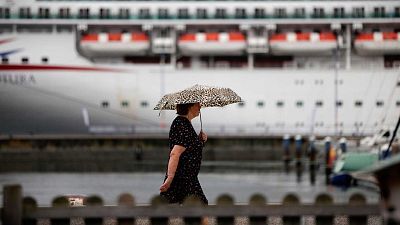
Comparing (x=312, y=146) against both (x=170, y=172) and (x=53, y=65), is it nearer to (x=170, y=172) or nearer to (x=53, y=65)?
(x=53, y=65)

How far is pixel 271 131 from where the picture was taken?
172ft

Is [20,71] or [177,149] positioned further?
[20,71]

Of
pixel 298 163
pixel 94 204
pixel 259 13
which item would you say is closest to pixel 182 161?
pixel 94 204

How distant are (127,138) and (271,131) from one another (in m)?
6.62

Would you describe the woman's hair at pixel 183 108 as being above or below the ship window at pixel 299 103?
above

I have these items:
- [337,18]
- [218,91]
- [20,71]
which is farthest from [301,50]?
[218,91]

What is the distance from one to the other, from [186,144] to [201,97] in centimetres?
108

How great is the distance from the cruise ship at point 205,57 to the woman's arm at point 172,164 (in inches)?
1628

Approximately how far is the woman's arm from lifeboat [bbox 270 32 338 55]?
41.4 meters

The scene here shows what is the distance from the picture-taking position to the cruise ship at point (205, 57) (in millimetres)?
51594

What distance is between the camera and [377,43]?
51344 millimetres

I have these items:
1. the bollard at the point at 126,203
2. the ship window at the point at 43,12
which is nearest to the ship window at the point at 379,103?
the ship window at the point at 43,12

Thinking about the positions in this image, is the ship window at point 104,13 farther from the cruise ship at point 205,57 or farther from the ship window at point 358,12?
the ship window at point 358,12

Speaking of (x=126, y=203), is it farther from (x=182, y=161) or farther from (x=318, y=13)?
(x=318, y=13)
